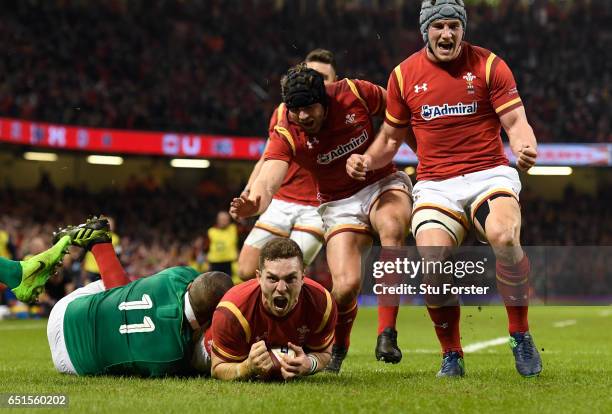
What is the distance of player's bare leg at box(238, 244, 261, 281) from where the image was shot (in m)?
8.59

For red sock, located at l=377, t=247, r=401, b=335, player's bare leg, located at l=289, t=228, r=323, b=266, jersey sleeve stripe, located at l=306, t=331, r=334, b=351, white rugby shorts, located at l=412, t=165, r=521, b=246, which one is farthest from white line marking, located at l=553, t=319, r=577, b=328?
jersey sleeve stripe, located at l=306, t=331, r=334, b=351

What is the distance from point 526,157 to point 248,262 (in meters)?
3.54

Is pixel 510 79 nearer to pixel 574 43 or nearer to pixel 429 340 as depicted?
pixel 429 340

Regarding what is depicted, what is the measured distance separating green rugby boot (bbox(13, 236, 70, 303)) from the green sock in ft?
0.09

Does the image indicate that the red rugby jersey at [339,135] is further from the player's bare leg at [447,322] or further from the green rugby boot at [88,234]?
the green rugby boot at [88,234]

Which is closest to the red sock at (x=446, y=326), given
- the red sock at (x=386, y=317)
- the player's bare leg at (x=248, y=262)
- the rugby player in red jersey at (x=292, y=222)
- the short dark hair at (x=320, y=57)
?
the red sock at (x=386, y=317)

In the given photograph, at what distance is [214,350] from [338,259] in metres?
1.48

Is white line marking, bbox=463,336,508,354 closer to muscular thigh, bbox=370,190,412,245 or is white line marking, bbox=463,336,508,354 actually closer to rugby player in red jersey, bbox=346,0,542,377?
muscular thigh, bbox=370,190,412,245

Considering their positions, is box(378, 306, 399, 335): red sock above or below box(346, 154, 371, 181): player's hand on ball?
below

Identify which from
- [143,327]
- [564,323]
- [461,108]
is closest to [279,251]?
[143,327]

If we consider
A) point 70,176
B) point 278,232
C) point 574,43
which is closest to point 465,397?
point 278,232

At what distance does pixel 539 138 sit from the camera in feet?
91.6

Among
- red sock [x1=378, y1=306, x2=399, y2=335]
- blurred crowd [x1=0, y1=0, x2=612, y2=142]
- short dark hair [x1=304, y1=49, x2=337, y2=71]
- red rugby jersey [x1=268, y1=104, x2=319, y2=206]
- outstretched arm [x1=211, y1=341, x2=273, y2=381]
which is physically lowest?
outstretched arm [x1=211, y1=341, x2=273, y2=381]

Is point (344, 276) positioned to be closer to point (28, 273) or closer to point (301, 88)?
point (301, 88)
